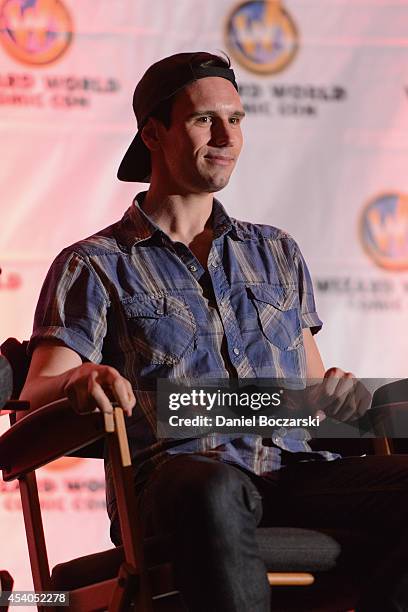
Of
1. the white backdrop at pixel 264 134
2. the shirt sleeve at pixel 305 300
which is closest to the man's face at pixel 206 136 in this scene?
the shirt sleeve at pixel 305 300

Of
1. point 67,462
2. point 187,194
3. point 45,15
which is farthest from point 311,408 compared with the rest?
point 45,15

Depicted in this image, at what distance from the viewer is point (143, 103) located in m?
2.40

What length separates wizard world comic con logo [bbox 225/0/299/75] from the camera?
3.11m

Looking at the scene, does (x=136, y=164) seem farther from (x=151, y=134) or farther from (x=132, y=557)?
(x=132, y=557)

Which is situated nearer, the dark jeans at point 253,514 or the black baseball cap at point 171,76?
the dark jeans at point 253,514

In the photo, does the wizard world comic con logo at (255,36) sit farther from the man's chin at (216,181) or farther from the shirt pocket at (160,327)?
the shirt pocket at (160,327)

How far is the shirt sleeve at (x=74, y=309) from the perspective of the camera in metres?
2.09

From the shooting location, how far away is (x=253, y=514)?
174 cm

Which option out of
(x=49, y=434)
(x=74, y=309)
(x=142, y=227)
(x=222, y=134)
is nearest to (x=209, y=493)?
(x=49, y=434)

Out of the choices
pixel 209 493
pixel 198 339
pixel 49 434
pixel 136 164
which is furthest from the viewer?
pixel 136 164

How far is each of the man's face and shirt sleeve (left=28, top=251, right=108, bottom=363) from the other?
0.31m

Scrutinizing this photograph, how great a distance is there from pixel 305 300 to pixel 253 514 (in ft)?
2.29

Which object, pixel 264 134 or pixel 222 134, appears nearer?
pixel 222 134

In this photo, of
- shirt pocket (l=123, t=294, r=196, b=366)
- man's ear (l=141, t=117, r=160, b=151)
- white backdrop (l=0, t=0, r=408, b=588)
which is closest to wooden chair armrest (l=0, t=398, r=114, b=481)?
shirt pocket (l=123, t=294, r=196, b=366)
